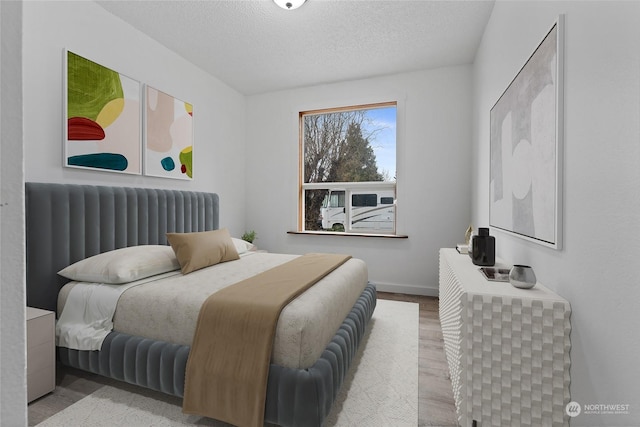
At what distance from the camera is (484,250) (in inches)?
80.4

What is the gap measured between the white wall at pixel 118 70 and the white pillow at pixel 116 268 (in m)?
0.75

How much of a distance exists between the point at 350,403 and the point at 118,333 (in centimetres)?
149

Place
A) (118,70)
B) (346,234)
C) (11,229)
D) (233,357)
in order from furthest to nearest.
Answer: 1. (346,234)
2. (118,70)
3. (233,357)
4. (11,229)

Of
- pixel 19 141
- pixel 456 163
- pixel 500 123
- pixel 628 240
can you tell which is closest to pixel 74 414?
pixel 19 141

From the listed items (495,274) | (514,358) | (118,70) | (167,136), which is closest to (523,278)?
(495,274)

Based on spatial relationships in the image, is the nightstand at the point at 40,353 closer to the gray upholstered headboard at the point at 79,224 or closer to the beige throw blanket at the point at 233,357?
the gray upholstered headboard at the point at 79,224

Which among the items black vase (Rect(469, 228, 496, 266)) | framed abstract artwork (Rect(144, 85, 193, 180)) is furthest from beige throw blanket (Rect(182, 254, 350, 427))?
A: framed abstract artwork (Rect(144, 85, 193, 180))

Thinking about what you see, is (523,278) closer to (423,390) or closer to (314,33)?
(423,390)

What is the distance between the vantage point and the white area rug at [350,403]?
1615 millimetres

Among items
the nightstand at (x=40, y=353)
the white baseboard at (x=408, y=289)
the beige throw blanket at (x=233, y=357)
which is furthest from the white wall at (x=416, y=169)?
the nightstand at (x=40, y=353)

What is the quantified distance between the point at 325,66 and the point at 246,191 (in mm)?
2214

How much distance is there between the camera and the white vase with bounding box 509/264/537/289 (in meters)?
1.49

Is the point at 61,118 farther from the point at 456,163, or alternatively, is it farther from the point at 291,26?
the point at 456,163

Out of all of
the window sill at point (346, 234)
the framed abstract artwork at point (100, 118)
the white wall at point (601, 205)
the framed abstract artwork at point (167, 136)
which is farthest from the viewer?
the window sill at point (346, 234)
